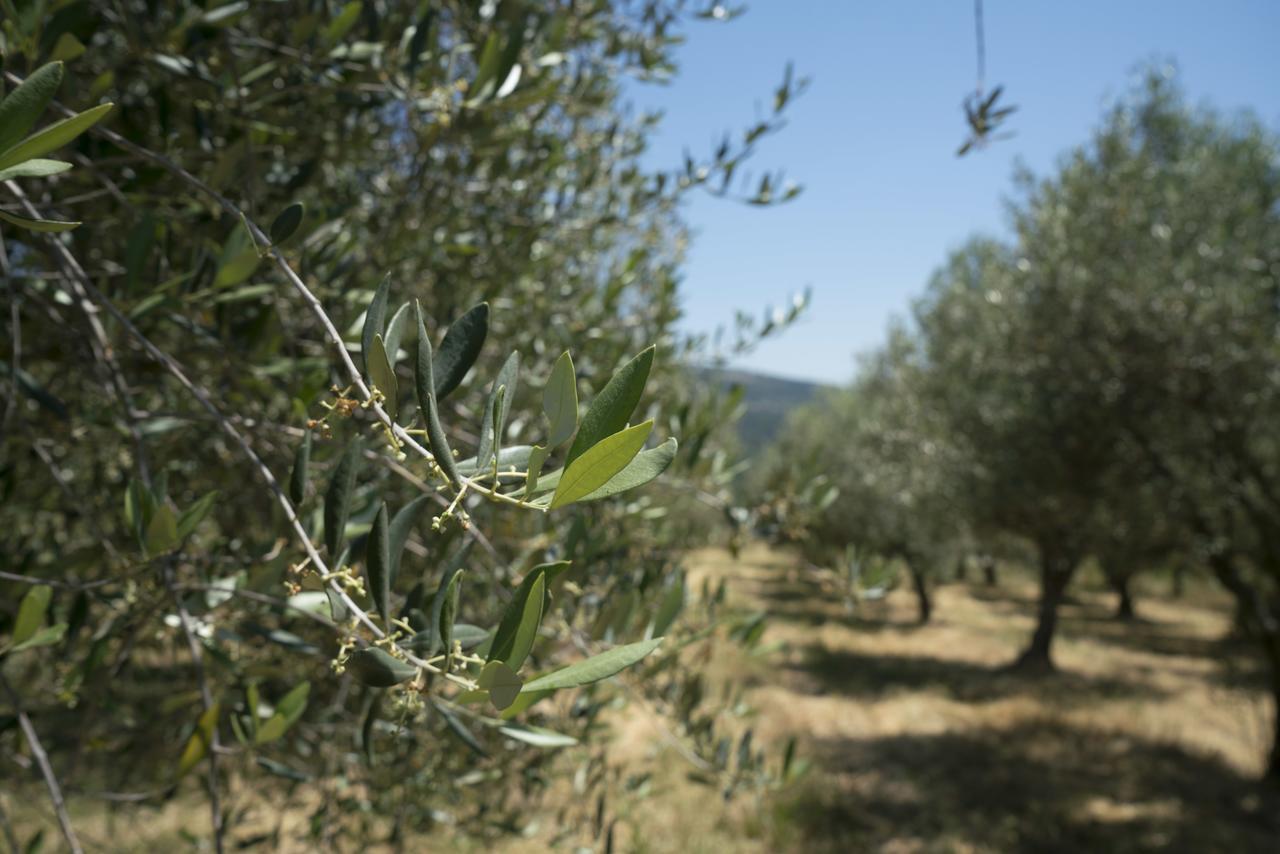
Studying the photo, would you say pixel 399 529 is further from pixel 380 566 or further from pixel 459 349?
pixel 459 349

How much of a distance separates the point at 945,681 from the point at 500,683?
1631cm

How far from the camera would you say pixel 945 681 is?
15039 millimetres

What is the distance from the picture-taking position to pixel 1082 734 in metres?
11.2

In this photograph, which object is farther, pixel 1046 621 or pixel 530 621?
pixel 1046 621

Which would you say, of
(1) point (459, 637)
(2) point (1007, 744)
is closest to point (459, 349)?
(1) point (459, 637)

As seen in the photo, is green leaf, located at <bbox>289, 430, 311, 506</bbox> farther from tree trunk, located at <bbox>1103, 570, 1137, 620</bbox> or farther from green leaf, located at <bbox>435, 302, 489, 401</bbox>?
tree trunk, located at <bbox>1103, 570, 1137, 620</bbox>

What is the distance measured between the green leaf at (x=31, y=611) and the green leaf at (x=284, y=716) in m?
0.34

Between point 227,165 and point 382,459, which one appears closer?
point 382,459

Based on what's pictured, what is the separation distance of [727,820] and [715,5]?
23.4 feet

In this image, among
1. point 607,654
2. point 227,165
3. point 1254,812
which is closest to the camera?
point 607,654

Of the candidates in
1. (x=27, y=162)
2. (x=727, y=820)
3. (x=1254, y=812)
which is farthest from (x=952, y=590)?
(x=27, y=162)

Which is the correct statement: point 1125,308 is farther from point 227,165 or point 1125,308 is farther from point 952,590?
point 952,590

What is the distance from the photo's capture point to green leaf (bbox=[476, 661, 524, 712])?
58 cm

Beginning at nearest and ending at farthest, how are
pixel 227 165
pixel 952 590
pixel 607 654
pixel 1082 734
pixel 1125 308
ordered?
pixel 607 654, pixel 227 165, pixel 1125 308, pixel 1082 734, pixel 952 590
